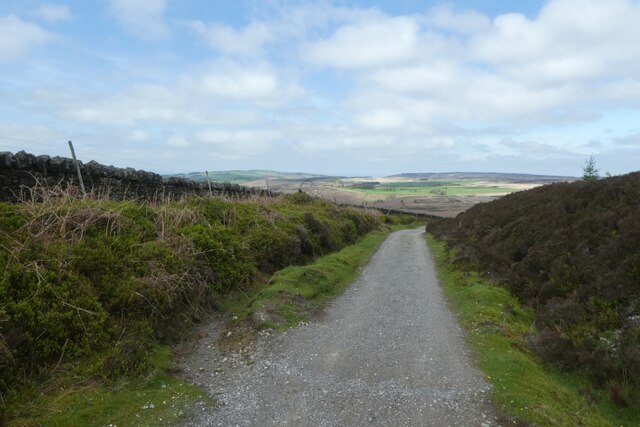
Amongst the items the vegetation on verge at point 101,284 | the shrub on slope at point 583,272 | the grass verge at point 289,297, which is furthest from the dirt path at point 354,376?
the shrub on slope at point 583,272

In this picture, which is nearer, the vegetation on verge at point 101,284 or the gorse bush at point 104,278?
the vegetation on verge at point 101,284

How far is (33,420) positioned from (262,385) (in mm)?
3300

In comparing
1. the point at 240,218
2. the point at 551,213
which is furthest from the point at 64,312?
the point at 551,213

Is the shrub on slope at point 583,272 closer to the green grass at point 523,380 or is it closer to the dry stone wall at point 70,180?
the green grass at point 523,380

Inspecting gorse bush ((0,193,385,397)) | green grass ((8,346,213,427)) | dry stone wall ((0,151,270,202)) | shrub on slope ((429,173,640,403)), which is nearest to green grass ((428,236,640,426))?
shrub on slope ((429,173,640,403))

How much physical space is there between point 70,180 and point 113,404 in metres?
9.83

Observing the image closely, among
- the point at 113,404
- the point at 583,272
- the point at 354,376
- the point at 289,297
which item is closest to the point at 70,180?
the point at 289,297

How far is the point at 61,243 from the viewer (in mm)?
8922

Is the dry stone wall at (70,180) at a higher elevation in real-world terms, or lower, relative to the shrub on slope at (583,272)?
higher

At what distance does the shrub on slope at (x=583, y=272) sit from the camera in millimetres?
7891

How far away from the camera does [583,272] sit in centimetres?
1120

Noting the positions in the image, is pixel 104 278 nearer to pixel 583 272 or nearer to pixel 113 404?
pixel 113 404

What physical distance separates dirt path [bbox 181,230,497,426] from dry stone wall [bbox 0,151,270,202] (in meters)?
7.07

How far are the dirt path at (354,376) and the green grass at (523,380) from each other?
1.26 feet
